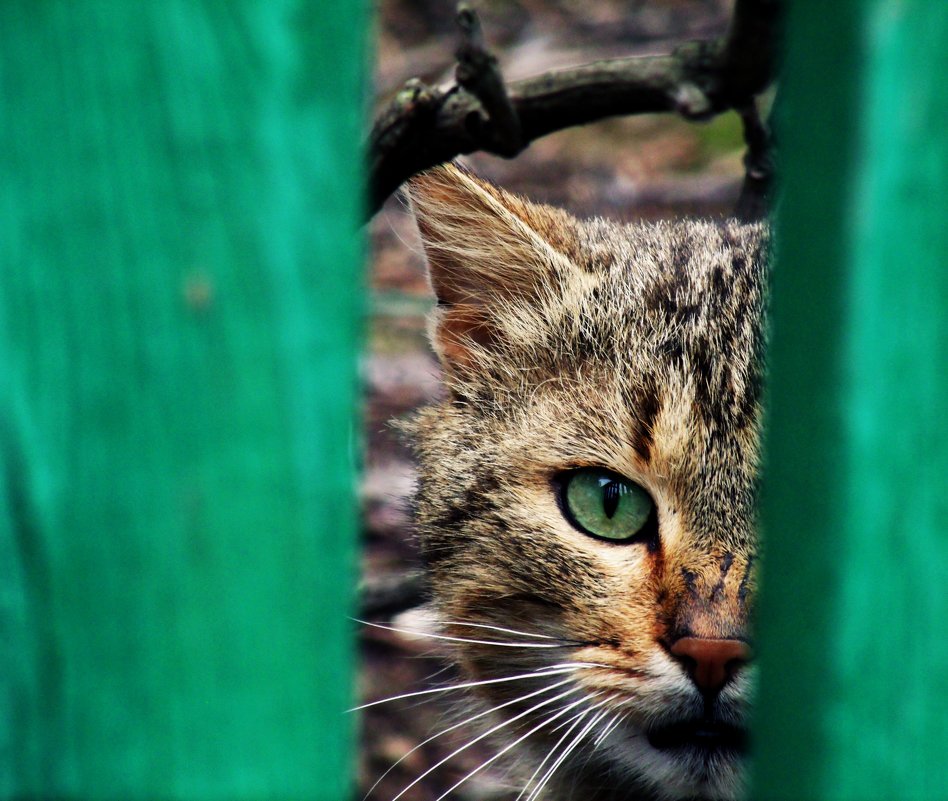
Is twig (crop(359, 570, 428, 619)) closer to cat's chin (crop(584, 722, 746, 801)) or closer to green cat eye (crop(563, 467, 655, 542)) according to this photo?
green cat eye (crop(563, 467, 655, 542))

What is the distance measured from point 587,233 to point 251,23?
7.08 ft

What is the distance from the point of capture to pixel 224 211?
95cm

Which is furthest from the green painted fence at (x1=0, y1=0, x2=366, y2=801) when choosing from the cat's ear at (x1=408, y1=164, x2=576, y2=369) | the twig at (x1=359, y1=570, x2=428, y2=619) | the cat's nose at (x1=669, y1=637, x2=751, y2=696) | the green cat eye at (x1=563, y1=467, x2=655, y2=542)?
the twig at (x1=359, y1=570, x2=428, y2=619)

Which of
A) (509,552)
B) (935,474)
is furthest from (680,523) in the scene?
(935,474)

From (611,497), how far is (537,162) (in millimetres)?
4600

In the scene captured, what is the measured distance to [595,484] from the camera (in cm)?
247

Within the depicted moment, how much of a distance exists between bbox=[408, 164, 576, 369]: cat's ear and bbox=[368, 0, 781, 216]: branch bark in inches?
3.9

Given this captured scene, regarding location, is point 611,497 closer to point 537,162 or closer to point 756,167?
point 756,167

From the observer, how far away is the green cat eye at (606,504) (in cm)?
241

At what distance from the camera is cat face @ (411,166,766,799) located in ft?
7.13

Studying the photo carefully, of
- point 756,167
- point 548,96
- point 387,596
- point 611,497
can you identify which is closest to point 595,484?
point 611,497

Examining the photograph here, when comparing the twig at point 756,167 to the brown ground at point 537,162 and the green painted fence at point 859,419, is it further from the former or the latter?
the green painted fence at point 859,419

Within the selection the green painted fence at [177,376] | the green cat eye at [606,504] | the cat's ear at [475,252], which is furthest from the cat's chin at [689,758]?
the green painted fence at [177,376]

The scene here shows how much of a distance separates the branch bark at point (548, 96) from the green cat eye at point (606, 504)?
760 mm
